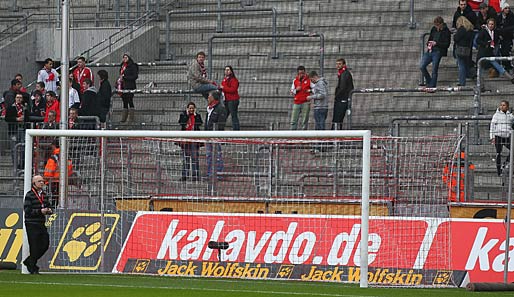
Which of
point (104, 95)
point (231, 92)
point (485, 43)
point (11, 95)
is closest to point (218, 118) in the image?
point (231, 92)

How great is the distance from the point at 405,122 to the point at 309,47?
590 cm

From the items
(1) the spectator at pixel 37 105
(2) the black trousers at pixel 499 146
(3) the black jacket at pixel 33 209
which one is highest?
(1) the spectator at pixel 37 105

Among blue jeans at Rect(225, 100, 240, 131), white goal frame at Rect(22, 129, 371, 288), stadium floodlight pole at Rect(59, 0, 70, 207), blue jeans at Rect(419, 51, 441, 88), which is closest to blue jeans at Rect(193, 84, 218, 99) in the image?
blue jeans at Rect(225, 100, 240, 131)

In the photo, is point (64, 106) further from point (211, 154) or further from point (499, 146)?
point (499, 146)

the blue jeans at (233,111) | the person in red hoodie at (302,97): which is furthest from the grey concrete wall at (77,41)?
the person in red hoodie at (302,97)

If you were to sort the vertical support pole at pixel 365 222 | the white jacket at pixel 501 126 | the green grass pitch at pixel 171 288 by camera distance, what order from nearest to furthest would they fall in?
1. the green grass pitch at pixel 171 288
2. the vertical support pole at pixel 365 222
3. the white jacket at pixel 501 126

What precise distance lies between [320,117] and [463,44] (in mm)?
3285

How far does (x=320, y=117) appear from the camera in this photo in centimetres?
2541

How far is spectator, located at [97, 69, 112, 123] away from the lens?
27.3 meters

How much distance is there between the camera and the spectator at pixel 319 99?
83.4 ft

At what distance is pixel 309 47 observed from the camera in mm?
29141

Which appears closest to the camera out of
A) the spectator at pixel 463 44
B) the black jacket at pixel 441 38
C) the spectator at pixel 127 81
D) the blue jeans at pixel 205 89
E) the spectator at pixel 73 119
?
the spectator at pixel 73 119

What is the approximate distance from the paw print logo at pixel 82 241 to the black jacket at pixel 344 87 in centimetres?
661

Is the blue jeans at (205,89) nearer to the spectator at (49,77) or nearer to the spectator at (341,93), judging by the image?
the spectator at (341,93)
